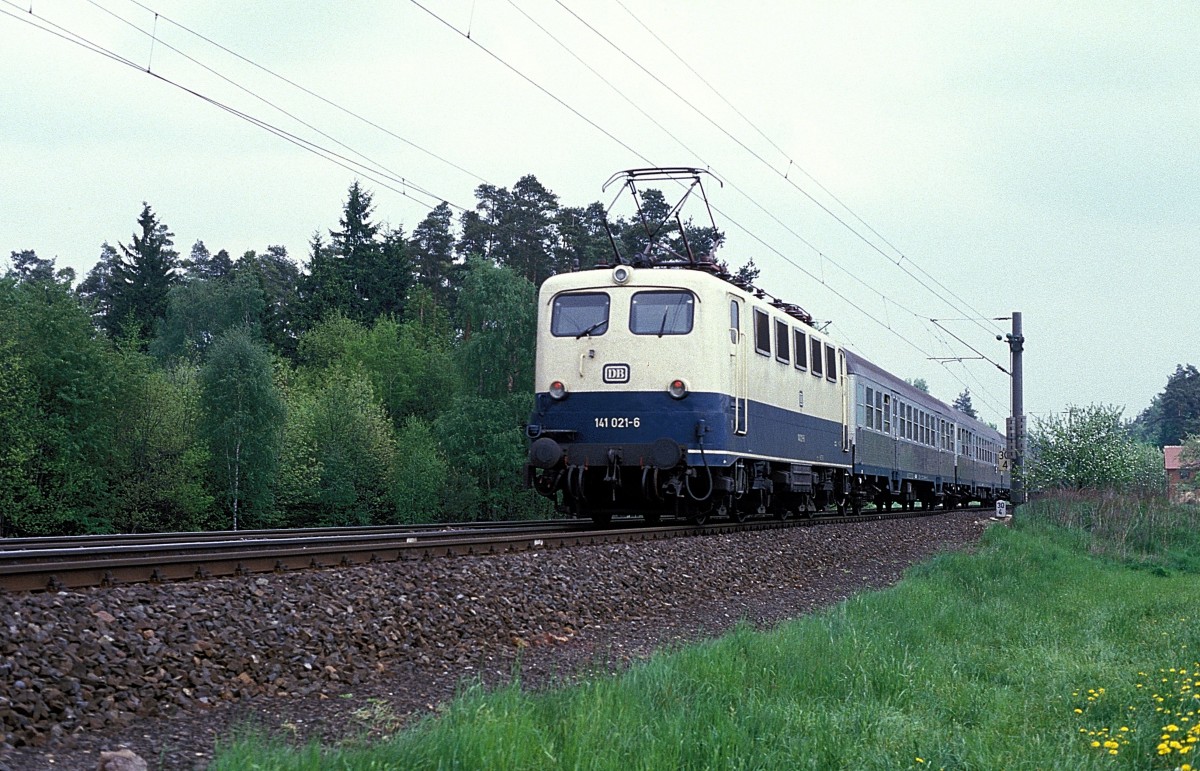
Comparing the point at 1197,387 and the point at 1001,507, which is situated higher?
the point at 1197,387

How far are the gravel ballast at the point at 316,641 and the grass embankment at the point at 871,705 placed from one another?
2.44ft

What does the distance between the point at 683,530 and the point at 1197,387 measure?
132153 mm

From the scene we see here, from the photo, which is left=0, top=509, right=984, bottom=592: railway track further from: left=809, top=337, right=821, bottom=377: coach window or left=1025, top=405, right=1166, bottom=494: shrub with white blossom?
left=1025, top=405, right=1166, bottom=494: shrub with white blossom

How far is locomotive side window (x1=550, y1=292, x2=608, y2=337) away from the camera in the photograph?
651 inches

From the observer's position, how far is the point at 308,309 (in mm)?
68875

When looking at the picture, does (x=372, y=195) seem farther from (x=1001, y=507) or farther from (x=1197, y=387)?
(x=1197, y=387)

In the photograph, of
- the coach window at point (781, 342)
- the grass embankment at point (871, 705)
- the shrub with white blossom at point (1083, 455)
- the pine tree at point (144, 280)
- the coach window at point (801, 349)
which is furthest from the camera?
the pine tree at point (144, 280)

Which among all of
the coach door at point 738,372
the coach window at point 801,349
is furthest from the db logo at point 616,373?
the coach window at point 801,349

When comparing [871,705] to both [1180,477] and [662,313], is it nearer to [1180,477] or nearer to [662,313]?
[662,313]

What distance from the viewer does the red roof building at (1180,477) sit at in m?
32.1

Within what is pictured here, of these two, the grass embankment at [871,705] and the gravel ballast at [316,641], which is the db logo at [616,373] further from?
the grass embankment at [871,705]

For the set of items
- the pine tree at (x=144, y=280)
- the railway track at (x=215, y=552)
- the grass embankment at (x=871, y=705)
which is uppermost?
the pine tree at (x=144, y=280)

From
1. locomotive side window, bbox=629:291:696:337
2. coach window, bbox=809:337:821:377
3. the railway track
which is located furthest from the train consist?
coach window, bbox=809:337:821:377

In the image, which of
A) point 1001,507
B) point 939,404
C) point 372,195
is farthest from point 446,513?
point 372,195
